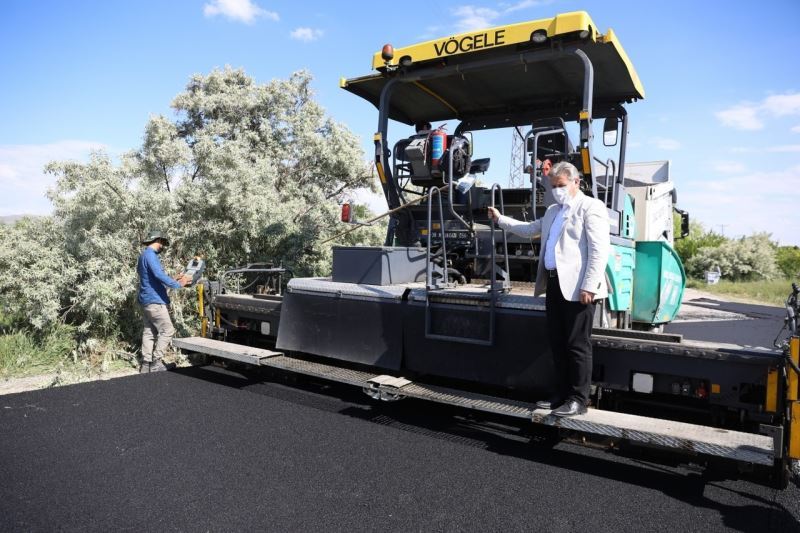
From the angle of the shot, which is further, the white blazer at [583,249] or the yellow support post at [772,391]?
the white blazer at [583,249]

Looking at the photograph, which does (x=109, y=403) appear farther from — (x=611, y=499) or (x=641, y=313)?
(x=641, y=313)

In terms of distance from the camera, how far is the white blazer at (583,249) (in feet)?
11.7

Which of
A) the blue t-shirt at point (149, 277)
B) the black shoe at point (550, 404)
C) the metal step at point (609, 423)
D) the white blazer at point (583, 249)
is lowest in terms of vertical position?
the metal step at point (609, 423)

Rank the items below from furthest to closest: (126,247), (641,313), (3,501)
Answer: (126,247)
(641,313)
(3,501)

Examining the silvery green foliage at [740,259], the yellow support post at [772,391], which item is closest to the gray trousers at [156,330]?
the yellow support post at [772,391]

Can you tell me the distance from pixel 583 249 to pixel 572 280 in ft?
0.74

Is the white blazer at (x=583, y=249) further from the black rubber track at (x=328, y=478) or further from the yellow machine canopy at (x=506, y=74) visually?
the yellow machine canopy at (x=506, y=74)

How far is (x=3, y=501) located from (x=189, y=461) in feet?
3.33

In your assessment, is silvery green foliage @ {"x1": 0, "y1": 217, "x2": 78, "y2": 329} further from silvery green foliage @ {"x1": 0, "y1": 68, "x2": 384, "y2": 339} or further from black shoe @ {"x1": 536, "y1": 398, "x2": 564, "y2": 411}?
black shoe @ {"x1": 536, "y1": 398, "x2": 564, "y2": 411}

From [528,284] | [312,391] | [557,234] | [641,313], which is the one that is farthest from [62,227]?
[641,313]

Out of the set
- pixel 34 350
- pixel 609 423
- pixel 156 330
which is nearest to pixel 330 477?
pixel 609 423

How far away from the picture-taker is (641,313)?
5.18m

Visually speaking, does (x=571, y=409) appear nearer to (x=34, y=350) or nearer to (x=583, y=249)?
(x=583, y=249)

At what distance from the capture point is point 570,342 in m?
3.64
